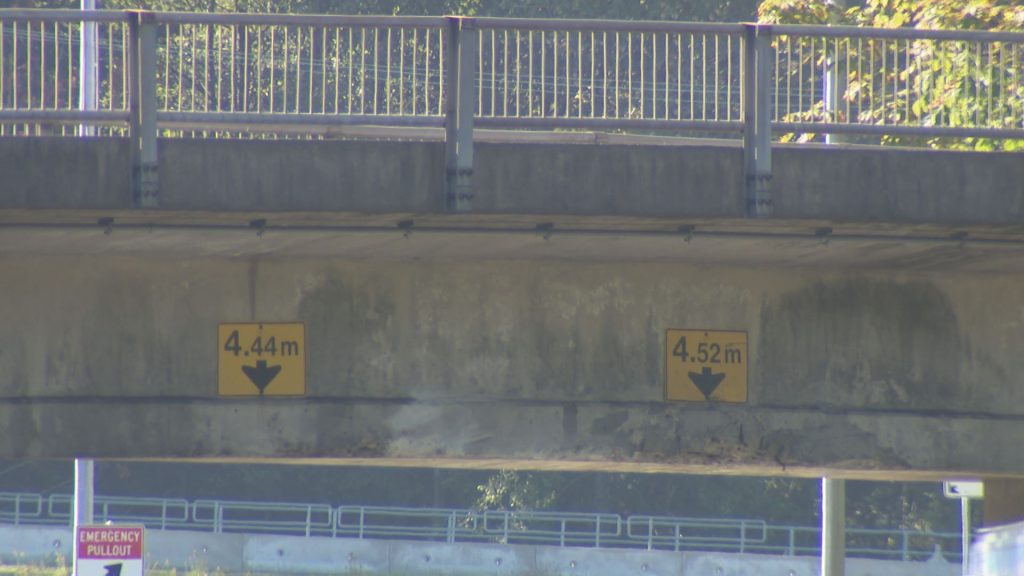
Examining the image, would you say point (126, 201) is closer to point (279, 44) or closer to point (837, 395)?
point (837, 395)

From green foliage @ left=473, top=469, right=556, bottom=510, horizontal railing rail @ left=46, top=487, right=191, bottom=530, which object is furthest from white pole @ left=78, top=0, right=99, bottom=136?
green foliage @ left=473, top=469, right=556, bottom=510

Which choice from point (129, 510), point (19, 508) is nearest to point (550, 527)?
point (129, 510)

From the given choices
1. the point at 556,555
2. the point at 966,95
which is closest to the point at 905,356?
the point at 966,95

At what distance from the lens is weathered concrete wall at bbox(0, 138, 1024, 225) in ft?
28.3

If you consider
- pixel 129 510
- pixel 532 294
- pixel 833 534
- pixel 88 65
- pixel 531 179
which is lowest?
pixel 129 510

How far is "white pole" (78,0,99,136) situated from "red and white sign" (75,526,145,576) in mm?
4451

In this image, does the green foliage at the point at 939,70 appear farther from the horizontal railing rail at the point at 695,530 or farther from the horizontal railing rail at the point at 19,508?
the horizontal railing rail at the point at 19,508

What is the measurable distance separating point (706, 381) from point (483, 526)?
83.2 ft

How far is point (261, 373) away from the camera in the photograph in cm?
981

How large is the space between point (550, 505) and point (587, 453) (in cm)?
2852

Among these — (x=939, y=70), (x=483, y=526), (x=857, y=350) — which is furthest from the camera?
(x=483, y=526)

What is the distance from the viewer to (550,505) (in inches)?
1502

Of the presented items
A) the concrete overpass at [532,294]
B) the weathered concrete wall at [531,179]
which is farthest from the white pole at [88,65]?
the weathered concrete wall at [531,179]

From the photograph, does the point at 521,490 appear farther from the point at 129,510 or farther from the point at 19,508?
the point at 19,508
